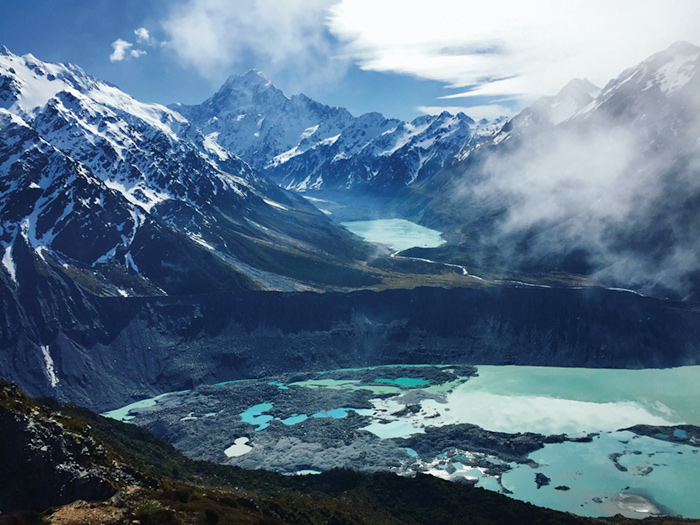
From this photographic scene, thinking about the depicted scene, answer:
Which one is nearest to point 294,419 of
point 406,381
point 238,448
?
point 238,448

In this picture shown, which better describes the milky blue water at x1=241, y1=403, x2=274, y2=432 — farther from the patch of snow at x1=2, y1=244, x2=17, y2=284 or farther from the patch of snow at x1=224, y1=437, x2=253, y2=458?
the patch of snow at x1=2, y1=244, x2=17, y2=284

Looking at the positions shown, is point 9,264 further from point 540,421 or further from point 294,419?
point 540,421

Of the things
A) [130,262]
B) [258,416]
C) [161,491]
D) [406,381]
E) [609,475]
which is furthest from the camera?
[130,262]

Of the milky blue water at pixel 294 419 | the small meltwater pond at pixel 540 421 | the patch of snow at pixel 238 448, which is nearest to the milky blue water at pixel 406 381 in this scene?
the small meltwater pond at pixel 540 421

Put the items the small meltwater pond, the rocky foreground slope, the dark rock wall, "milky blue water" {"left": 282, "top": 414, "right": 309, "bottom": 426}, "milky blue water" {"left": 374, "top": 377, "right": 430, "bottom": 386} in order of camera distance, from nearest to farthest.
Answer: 1. the rocky foreground slope
2. the small meltwater pond
3. "milky blue water" {"left": 282, "top": 414, "right": 309, "bottom": 426}
4. the dark rock wall
5. "milky blue water" {"left": 374, "top": 377, "right": 430, "bottom": 386}

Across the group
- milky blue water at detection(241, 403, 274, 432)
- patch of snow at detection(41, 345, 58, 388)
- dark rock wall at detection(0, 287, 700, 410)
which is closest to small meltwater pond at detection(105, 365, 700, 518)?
milky blue water at detection(241, 403, 274, 432)

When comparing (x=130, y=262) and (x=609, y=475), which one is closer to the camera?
(x=609, y=475)

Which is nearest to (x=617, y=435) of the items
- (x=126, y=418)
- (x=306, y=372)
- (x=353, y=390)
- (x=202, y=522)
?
(x=353, y=390)

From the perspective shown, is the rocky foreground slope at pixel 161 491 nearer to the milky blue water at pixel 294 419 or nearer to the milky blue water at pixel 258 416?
the milky blue water at pixel 258 416

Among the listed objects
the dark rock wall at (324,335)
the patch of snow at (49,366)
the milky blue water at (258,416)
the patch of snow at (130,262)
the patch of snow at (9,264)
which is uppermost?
the patch of snow at (130,262)

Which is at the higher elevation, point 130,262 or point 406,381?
point 130,262

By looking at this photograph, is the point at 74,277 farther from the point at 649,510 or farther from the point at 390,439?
the point at 649,510

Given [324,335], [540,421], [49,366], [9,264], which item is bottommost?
[540,421]
